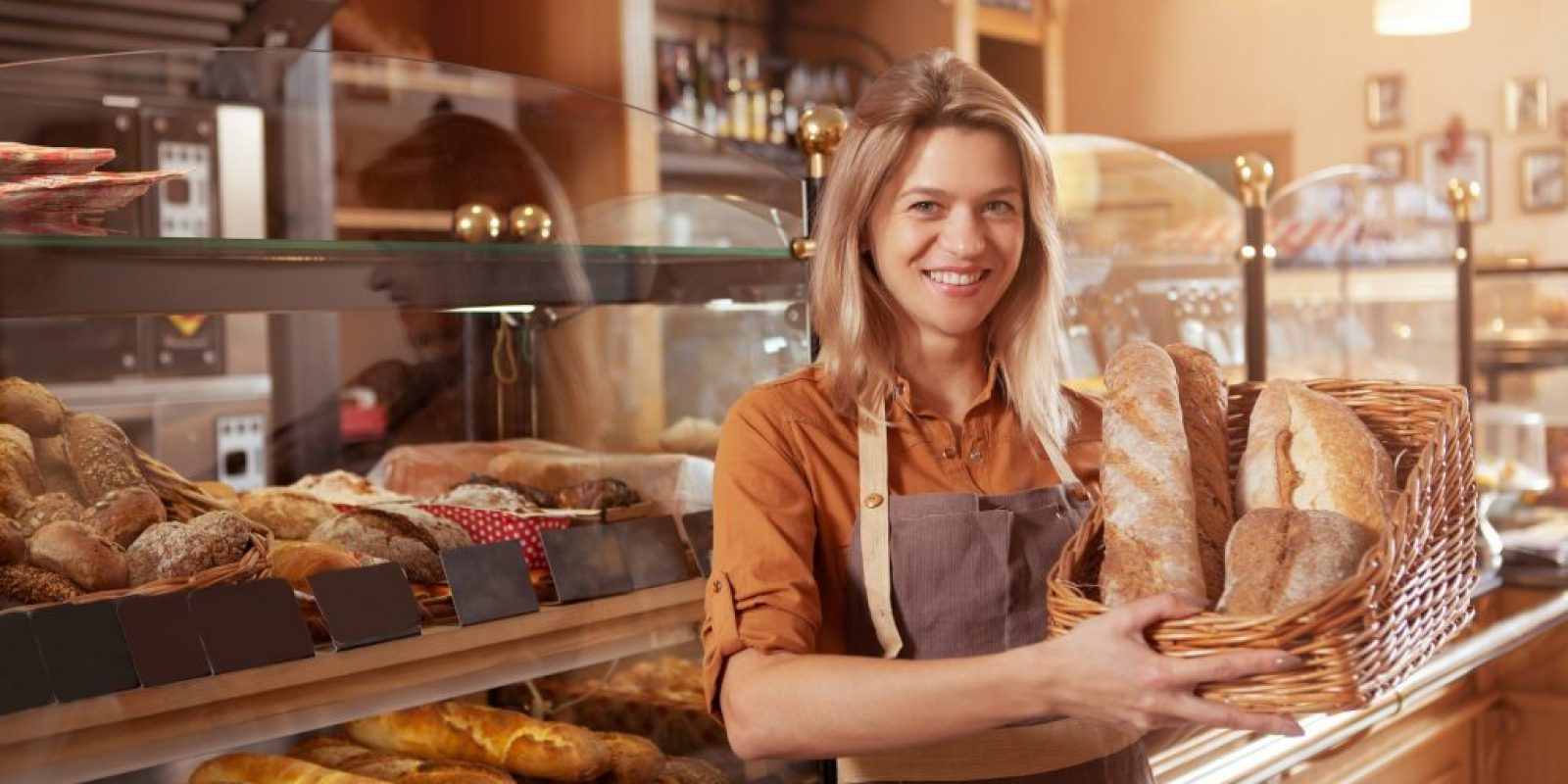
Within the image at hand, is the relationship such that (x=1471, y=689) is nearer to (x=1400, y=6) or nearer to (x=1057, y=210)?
(x=1400, y=6)

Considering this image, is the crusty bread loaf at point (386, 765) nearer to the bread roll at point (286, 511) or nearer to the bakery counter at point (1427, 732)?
the bread roll at point (286, 511)

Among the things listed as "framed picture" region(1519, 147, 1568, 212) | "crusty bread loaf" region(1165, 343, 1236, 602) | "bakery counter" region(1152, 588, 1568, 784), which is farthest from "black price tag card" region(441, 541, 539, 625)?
"framed picture" region(1519, 147, 1568, 212)

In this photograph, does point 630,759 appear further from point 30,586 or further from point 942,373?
point 30,586

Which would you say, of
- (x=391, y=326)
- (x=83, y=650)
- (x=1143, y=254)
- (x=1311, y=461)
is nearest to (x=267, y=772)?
(x=83, y=650)

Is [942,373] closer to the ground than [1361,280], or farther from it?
closer to the ground

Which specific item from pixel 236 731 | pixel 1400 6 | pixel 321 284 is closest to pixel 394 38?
pixel 1400 6

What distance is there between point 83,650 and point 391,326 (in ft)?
1.66

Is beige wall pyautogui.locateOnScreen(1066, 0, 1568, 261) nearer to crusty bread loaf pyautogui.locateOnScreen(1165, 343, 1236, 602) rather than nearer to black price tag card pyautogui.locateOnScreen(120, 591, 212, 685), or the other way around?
crusty bread loaf pyautogui.locateOnScreen(1165, 343, 1236, 602)

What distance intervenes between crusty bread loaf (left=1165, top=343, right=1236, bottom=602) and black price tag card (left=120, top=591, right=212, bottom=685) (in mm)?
777

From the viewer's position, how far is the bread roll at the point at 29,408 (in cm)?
131

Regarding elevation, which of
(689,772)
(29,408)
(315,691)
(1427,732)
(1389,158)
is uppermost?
(1389,158)

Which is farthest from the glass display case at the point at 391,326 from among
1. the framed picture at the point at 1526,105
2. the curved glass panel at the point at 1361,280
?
the framed picture at the point at 1526,105

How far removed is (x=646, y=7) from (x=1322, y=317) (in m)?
1.73

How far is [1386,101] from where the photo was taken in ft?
17.9
